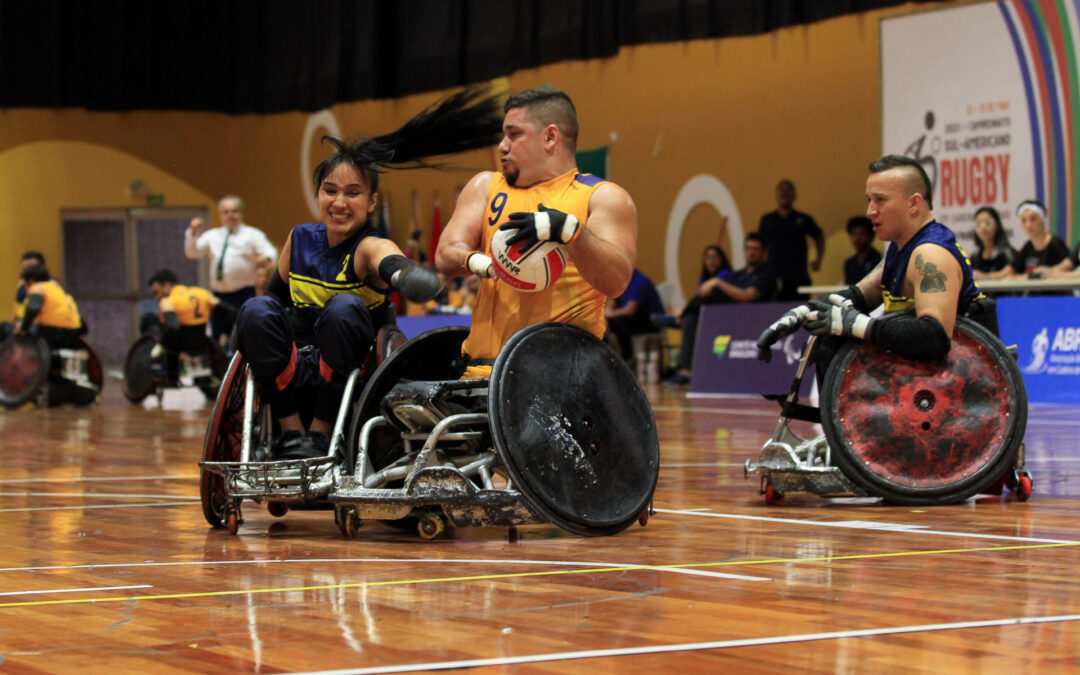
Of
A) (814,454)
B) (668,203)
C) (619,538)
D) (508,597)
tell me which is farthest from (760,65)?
(508,597)

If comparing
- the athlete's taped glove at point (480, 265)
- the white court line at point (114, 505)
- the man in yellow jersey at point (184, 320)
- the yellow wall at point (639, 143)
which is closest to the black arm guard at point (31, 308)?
the man in yellow jersey at point (184, 320)

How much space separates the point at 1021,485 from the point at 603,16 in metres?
13.2

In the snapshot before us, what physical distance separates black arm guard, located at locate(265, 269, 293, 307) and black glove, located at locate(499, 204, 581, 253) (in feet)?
4.16

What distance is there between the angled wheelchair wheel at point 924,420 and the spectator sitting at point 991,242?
672 cm

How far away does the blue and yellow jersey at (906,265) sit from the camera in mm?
5465

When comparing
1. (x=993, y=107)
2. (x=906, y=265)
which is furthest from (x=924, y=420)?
(x=993, y=107)

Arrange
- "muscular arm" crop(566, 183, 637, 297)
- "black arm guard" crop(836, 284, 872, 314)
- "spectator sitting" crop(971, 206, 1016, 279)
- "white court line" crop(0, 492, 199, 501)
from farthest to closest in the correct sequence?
"spectator sitting" crop(971, 206, 1016, 279) → "white court line" crop(0, 492, 199, 501) → "black arm guard" crop(836, 284, 872, 314) → "muscular arm" crop(566, 183, 637, 297)

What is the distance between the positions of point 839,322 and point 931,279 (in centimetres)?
36

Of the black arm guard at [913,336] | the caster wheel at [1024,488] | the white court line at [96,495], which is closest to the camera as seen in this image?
the black arm guard at [913,336]

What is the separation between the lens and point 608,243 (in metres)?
4.55

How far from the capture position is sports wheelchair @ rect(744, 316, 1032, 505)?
5.31 m

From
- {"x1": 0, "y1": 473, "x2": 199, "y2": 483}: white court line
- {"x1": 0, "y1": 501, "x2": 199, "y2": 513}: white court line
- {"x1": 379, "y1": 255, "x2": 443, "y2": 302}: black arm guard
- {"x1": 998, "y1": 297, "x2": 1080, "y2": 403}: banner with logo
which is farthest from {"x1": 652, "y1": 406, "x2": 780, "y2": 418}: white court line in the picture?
{"x1": 379, "y1": 255, "x2": 443, "y2": 302}: black arm guard

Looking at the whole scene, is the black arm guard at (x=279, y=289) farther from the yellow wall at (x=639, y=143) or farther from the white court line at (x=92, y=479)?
the yellow wall at (x=639, y=143)

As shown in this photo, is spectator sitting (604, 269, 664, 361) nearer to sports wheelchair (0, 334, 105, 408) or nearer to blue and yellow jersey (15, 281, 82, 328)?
sports wheelchair (0, 334, 105, 408)
